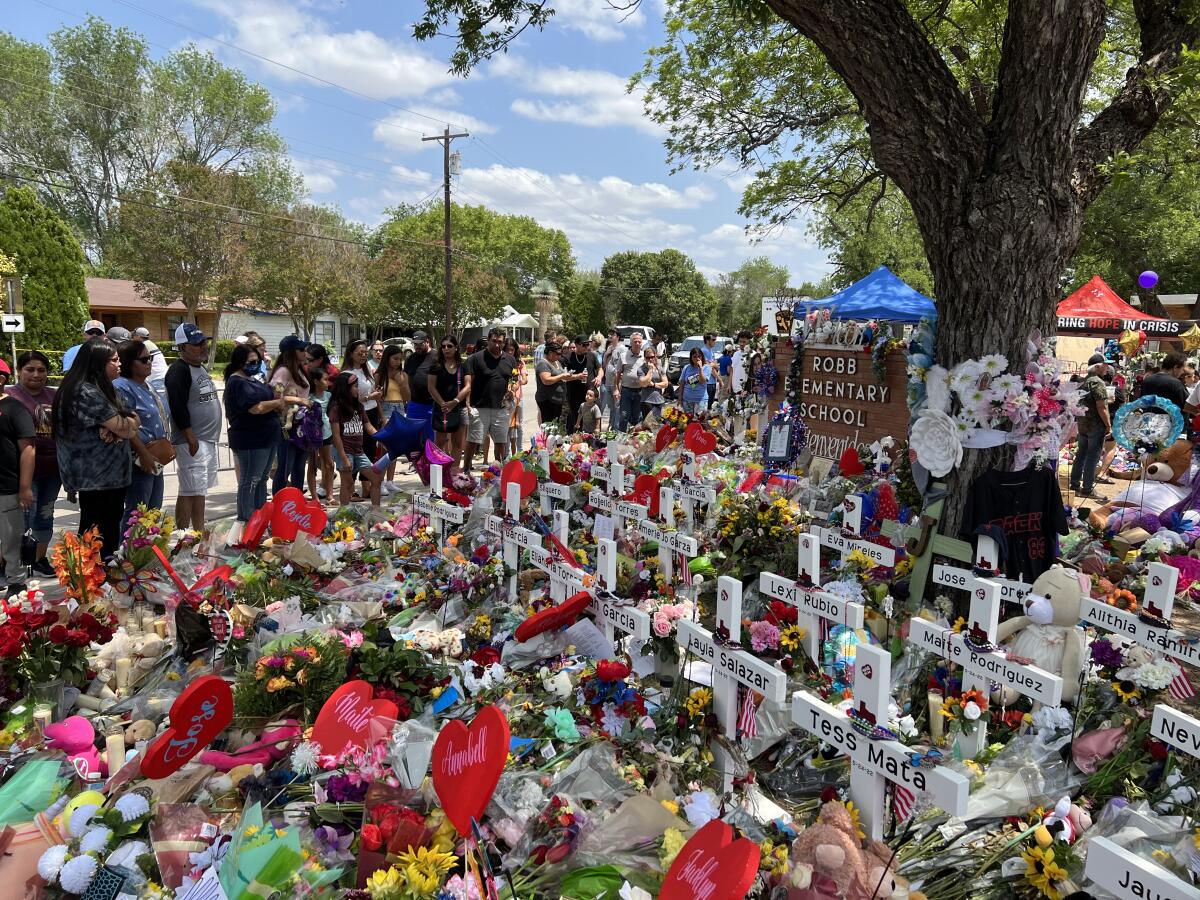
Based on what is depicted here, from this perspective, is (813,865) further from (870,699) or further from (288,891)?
(288,891)

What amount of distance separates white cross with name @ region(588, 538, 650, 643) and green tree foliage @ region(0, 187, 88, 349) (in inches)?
1067

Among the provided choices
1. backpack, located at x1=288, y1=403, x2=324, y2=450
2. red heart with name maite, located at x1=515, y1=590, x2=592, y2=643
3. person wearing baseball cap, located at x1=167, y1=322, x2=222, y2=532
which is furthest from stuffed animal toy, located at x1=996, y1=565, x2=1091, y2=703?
backpack, located at x1=288, y1=403, x2=324, y2=450

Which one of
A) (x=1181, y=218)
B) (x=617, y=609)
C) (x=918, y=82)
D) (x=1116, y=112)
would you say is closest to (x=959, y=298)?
(x=918, y=82)

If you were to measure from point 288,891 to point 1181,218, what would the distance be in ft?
90.5

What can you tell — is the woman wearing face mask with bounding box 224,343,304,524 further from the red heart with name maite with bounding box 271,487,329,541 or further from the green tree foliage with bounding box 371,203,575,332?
the green tree foliage with bounding box 371,203,575,332

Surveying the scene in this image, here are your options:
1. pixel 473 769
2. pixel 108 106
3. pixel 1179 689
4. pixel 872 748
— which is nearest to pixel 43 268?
pixel 108 106

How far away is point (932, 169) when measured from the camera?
4020 millimetres

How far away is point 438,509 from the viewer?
195 inches

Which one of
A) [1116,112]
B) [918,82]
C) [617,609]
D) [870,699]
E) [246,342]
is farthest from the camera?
[246,342]

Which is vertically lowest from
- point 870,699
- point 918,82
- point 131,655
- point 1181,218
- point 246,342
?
point 131,655

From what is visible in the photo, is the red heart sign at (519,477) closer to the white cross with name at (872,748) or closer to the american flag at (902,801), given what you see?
the white cross with name at (872,748)

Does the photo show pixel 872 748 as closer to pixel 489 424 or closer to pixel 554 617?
pixel 554 617

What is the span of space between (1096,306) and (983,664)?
16.6 m

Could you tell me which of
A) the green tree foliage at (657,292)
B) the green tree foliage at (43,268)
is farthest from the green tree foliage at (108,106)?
the green tree foliage at (657,292)
